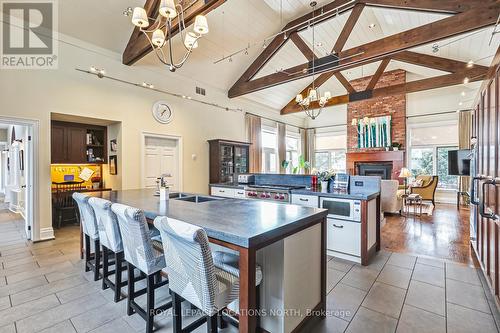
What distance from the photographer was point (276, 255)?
1.53 m

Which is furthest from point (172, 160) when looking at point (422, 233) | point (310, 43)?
point (422, 233)

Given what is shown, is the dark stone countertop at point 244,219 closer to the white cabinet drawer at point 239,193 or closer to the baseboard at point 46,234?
the white cabinet drawer at point 239,193

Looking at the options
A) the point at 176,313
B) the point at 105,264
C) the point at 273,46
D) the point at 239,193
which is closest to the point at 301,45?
the point at 273,46

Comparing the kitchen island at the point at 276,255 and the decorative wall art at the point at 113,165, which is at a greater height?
the decorative wall art at the point at 113,165

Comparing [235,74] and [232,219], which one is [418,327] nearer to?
[232,219]

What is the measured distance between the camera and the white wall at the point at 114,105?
3793mm

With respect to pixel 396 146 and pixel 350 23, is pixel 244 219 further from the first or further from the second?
pixel 396 146

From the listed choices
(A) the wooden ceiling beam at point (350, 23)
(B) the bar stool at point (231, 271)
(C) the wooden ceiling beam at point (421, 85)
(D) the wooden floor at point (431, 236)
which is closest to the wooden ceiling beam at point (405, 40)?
(A) the wooden ceiling beam at point (350, 23)

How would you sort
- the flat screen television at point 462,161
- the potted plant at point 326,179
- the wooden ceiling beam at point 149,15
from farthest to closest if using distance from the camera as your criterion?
the flat screen television at point 462,161, the potted plant at point 326,179, the wooden ceiling beam at point 149,15

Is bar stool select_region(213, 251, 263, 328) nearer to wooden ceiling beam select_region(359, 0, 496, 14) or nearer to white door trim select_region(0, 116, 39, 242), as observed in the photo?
white door trim select_region(0, 116, 39, 242)

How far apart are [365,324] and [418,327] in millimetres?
399

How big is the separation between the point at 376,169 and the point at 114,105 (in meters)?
8.42

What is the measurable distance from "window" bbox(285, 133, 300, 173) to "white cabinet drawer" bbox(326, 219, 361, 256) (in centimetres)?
653

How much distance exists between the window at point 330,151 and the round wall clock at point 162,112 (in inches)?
267
